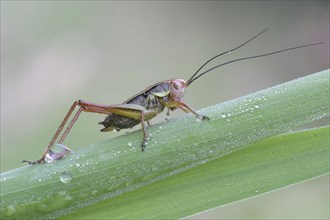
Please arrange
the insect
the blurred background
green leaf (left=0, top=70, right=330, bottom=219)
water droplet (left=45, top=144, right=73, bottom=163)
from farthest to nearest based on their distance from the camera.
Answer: the blurred background → the insect → water droplet (left=45, top=144, right=73, bottom=163) → green leaf (left=0, top=70, right=330, bottom=219)

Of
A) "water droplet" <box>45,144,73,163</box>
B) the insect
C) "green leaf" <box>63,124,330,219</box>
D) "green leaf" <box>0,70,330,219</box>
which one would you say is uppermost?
the insect

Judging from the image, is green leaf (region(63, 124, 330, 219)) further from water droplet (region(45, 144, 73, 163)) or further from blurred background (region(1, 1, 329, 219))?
blurred background (region(1, 1, 329, 219))

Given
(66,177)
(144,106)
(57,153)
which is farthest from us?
(144,106)

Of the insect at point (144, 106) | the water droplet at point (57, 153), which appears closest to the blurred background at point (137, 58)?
the insect at point (144, 106)

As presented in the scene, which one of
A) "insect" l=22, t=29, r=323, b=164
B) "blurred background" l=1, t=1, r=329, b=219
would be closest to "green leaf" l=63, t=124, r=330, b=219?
"insect" l=22, t=29, r=323, b=164

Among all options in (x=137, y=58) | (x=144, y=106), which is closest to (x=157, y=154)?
(x=144, y=106)

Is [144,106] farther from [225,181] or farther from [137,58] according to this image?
[137,58]

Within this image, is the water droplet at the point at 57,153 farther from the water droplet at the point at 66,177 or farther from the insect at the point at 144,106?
the insect at the point at 144,106

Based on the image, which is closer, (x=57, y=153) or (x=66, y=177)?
(x=66, y=177)
